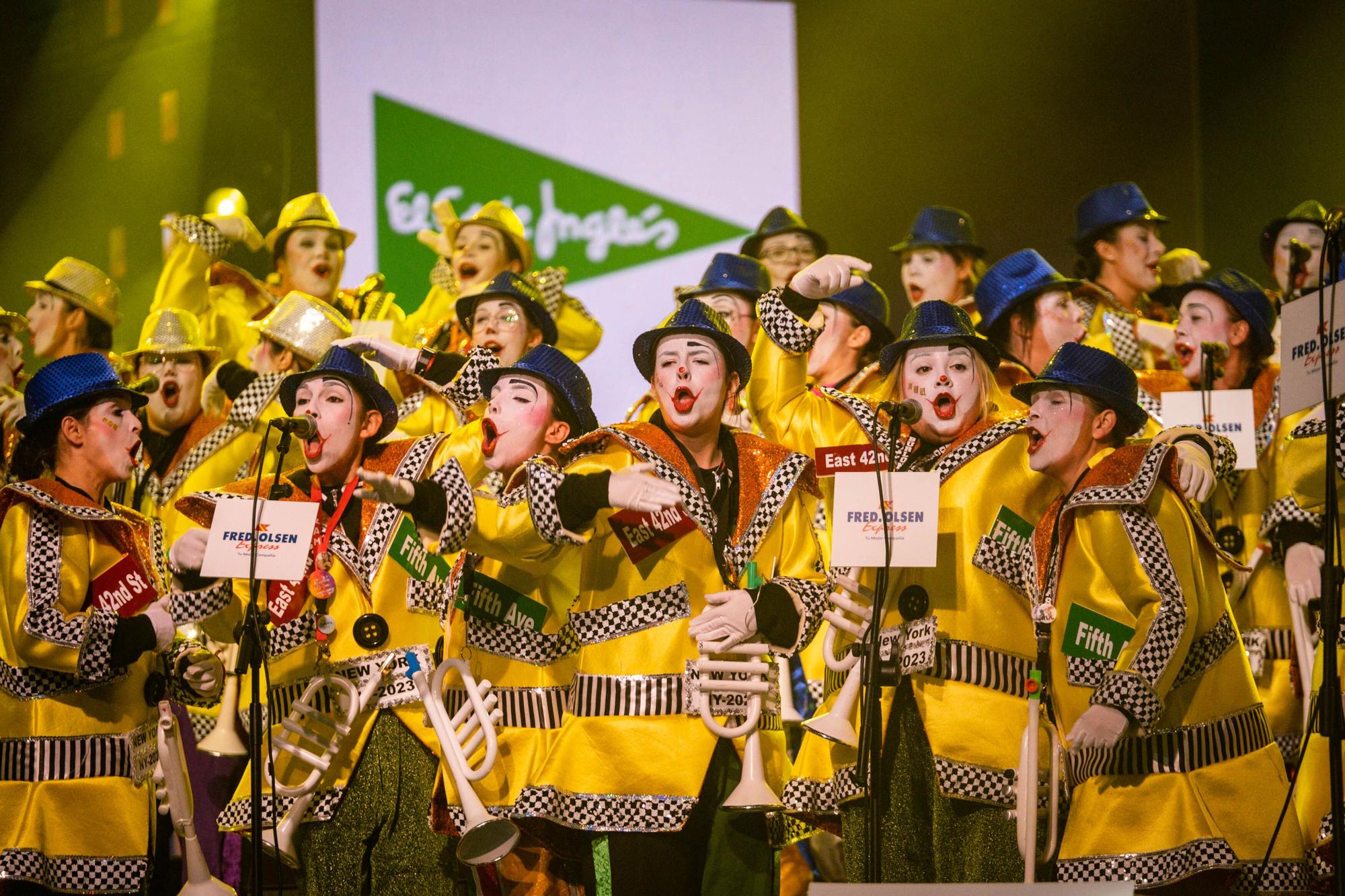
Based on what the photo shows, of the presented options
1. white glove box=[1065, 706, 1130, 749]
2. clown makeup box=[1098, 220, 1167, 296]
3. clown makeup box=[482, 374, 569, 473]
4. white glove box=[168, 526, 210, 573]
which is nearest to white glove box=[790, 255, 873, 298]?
clown makeup box=[482, 374, 569, 473]

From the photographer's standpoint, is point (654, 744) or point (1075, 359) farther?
point (1075, 359)

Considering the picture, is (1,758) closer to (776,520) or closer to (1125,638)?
(776,520)

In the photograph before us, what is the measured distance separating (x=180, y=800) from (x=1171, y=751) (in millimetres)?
2941

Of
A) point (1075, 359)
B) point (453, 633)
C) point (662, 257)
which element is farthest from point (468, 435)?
point (662, 257)

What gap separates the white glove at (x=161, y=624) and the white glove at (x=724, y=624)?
172 cm

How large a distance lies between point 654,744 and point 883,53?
6004 millimetres

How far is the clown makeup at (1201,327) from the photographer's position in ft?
20.1

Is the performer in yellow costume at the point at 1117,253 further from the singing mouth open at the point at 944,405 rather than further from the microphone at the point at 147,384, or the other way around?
the microphone at the point at 147,384

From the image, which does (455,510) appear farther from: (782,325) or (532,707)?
(782,325)

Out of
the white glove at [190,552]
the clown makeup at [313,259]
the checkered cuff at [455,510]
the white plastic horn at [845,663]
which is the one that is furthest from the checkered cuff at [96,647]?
the clown makeup at [313,259]

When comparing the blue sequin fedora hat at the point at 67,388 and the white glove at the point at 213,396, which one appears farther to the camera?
the white glove at the point at 213,396

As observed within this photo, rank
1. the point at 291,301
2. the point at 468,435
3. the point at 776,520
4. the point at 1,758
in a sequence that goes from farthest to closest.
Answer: the point at 291,301 < the point at 468,435 < the point at 1,758 < the point at 776,520

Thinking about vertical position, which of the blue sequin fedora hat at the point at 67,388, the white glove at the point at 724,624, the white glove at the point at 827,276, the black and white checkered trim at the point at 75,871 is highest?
the white glove at the point at 827,276

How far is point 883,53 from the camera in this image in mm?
9078
